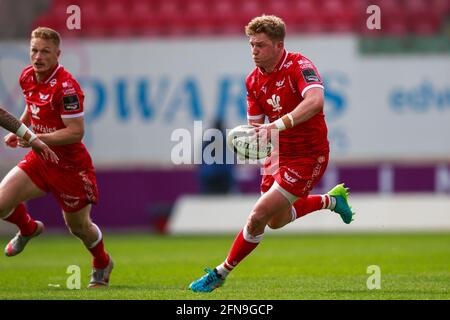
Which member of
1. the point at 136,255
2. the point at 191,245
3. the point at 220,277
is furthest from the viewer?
the point at 191,245

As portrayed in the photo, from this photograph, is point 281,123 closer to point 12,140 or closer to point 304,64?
point 304,64

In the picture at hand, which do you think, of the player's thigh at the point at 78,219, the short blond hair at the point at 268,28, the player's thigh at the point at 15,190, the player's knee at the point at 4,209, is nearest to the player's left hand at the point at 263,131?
the short blond hair at the point at 268,28

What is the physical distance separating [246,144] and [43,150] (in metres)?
1.89

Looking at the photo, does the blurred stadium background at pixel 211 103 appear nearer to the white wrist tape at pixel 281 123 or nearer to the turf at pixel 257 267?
the turf at pixel 257 267

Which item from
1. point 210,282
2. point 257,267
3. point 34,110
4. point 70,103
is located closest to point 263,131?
point 210,282

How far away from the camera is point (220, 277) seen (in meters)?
8.90

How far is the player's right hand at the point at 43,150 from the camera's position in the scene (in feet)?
30.0

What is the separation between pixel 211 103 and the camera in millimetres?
20125

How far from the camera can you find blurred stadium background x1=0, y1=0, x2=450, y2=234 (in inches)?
772

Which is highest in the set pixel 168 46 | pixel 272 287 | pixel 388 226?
pixel 168 46

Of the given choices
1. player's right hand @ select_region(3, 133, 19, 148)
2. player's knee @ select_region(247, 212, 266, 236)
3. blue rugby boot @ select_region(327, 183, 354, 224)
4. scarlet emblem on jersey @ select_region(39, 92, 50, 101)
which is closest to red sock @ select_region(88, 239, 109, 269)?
player's right hand @ select_region(3, 133, 19, 148)

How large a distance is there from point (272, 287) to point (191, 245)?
6721mm
